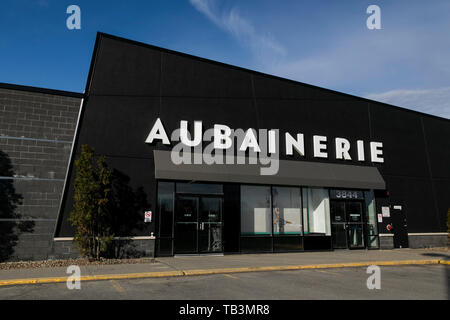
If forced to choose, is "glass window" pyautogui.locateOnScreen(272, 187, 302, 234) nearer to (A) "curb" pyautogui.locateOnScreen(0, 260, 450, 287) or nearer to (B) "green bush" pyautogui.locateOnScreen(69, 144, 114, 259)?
(A) "curb" pyautogui.locateOnScreen(0, 260, 450, 287)

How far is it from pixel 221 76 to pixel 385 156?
9.98 metres

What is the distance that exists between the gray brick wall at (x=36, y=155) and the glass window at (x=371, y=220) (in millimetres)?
14281

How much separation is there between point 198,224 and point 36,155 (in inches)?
261

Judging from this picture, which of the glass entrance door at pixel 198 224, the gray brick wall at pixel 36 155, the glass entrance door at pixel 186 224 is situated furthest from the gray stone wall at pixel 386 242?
the gray brick wall at pixel 36 155

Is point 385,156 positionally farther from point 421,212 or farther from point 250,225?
point 250,225

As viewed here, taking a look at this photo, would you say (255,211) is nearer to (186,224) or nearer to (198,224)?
(198,224)

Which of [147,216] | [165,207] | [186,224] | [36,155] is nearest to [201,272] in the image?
[186,224]

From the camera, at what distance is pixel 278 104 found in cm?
1759

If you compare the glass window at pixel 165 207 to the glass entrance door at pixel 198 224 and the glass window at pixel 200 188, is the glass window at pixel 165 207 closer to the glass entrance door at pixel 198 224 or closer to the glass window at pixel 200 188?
the glass entrance door at pixel 198 224

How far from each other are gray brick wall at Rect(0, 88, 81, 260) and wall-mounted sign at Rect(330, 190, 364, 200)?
12.0 meters

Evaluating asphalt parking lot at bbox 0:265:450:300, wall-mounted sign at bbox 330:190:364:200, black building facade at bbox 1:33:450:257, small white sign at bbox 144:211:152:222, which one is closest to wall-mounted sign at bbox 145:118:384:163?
black building facade at bbox 1:33:450:257

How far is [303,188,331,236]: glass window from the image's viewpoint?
674 inches

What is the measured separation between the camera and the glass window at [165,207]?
14.4 metres

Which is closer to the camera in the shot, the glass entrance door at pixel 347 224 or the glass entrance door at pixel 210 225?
the glass entrance door at pixel 210 225
